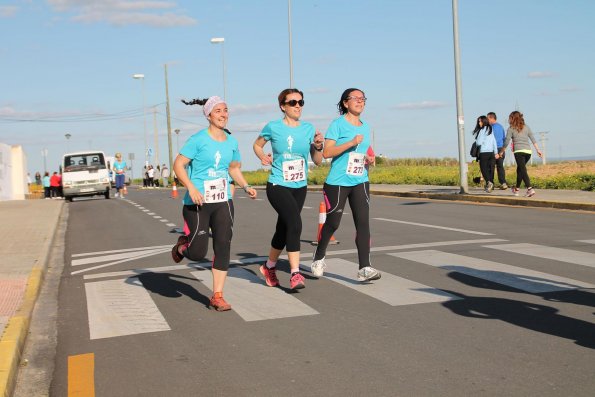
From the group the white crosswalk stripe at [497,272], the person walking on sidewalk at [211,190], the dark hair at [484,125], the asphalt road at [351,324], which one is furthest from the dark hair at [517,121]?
the person walking on sidewalk at [211,190]

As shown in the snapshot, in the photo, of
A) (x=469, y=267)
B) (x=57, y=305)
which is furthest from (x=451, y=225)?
(x=57, y=305)

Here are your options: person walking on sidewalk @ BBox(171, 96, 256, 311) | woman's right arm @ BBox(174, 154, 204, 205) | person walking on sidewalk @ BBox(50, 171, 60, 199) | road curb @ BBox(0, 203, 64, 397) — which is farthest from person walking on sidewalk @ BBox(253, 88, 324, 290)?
person walking on sidewalk @ BBox(50, 171, 60, 199)

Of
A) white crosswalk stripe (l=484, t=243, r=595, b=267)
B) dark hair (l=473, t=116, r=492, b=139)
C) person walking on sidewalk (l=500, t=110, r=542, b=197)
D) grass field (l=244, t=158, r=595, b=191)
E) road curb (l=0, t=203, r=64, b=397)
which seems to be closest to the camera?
road curb (l=0, t=203, r=64, b=397)

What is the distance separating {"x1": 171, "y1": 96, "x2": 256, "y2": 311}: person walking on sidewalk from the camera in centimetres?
753

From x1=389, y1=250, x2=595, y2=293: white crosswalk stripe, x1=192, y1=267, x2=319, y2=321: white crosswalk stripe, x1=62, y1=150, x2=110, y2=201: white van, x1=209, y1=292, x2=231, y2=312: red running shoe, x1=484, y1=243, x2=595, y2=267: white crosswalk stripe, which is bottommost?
x1=192, y1=267, x2=319, y2=321: white crosswalk stripe

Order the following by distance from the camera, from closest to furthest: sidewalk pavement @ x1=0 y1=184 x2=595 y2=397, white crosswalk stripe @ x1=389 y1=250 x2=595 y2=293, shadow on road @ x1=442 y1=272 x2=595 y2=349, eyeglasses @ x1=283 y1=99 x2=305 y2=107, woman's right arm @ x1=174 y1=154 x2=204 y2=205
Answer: shadow on road @ x1=442 y1=272 x2=595 y2=349, sidewalk pavement @ x1=0 y1=184 x2=595 y2=397, woman's right arm @ x1=174 y1=154 x2=204 y2=205, white crosswalk stripe @ x1=389 y1=250 x2=595 y2=293, eyeglasses @ x1=283 y1=99 x2=305 y2=107

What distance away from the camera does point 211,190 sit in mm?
7543

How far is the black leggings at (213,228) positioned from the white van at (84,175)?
3178 cm

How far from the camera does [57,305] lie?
27.8ft

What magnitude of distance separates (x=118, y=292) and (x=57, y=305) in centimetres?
66

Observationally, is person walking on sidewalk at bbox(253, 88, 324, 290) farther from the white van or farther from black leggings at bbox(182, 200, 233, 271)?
the white van

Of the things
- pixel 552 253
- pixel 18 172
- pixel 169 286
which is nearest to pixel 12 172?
pixel 18 172

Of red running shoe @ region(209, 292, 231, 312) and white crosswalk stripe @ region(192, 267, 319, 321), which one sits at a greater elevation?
red running shoe @ region(209, 292, 231, 312)

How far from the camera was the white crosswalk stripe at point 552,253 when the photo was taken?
9531 mm
